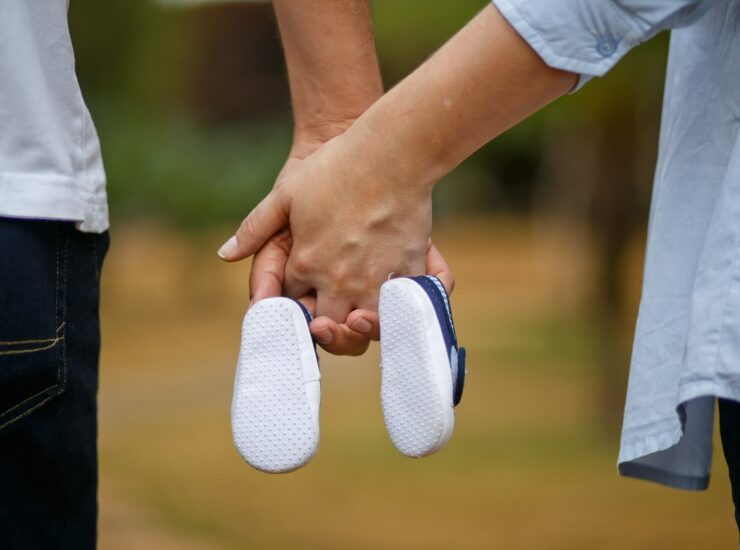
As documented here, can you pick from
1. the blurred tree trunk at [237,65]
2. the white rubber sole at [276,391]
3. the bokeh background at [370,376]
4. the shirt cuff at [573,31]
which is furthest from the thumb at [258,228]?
the blurred tree trunk at [237,65]

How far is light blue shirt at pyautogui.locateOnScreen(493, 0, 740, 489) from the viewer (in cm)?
102

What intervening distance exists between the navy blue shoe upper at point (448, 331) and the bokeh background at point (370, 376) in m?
0.93

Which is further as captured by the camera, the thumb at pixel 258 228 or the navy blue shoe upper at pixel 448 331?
the thumb at pixel 258 228

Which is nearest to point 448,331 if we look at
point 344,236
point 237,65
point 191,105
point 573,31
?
point 344,236

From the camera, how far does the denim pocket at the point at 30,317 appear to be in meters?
1.15

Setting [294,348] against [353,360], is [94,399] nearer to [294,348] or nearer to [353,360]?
[294,348]

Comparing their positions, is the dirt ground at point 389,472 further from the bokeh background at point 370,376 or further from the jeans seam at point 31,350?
the jeans seam at point 31,350

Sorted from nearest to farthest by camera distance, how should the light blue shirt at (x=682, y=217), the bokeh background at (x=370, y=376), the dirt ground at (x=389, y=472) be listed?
1. the light blue shirt at (x=682, y=217)
2. the dirt ground at (x=389, y=472)
3. the bokeh background at (x=370, y=376)

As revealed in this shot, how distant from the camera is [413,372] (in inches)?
48.1

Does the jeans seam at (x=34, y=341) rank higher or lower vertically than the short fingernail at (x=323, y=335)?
lower

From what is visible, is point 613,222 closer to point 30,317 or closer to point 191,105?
point 30,317

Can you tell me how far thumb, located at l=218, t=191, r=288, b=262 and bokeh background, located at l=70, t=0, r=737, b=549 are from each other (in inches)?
27.5

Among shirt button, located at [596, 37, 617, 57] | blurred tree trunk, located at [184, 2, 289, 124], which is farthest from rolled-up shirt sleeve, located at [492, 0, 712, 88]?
blurred tree trunk, located at [184, 2, 289, 124]

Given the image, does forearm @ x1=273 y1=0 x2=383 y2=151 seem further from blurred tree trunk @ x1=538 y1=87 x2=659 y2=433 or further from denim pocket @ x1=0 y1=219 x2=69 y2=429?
blurred tree trunk @ x1=538 y1=87 x2=659 y2=433
